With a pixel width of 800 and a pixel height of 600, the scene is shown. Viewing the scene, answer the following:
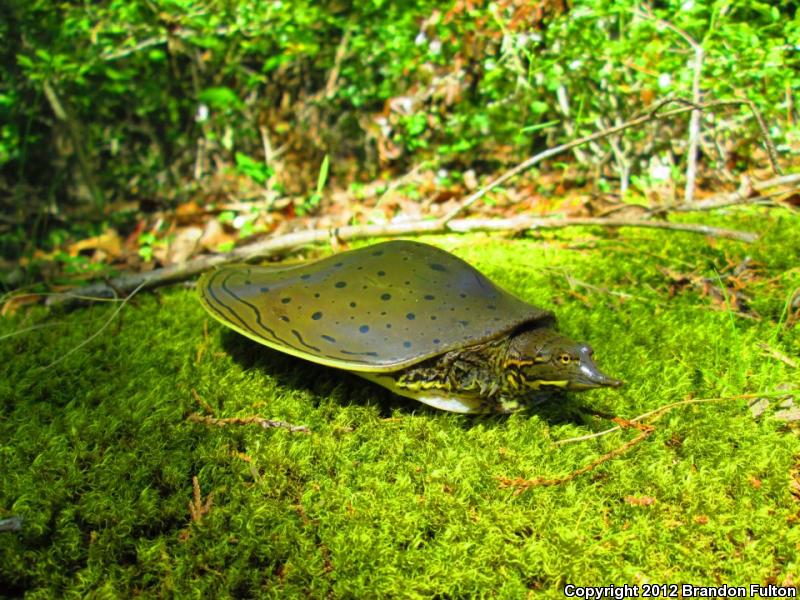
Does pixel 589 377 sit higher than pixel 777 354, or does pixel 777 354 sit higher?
pixel 589 377

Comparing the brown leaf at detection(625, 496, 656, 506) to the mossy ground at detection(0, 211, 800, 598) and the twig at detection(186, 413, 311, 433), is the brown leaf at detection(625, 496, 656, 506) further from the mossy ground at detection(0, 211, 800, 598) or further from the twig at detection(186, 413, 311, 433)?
the twig at detection(186, 413, 311, 433)

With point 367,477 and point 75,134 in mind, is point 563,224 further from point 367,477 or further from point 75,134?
point 75,134

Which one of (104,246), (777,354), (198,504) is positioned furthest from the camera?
(104,246)

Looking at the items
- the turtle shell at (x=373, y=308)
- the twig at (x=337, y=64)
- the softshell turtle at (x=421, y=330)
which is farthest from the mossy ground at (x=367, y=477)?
the twig at (x=337, y=64)

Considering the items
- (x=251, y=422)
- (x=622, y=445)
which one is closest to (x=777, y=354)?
(x=622, y=445)

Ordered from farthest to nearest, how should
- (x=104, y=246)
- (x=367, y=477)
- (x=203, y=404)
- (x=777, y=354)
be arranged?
(x=104, y=246), (x=777, y=354), (x=203, y=404), (x=367, y=477)

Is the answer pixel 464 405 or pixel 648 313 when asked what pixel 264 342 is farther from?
pixel 648 313

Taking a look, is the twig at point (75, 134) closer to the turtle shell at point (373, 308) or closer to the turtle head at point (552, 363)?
the turtle shell at point (373, 308)
